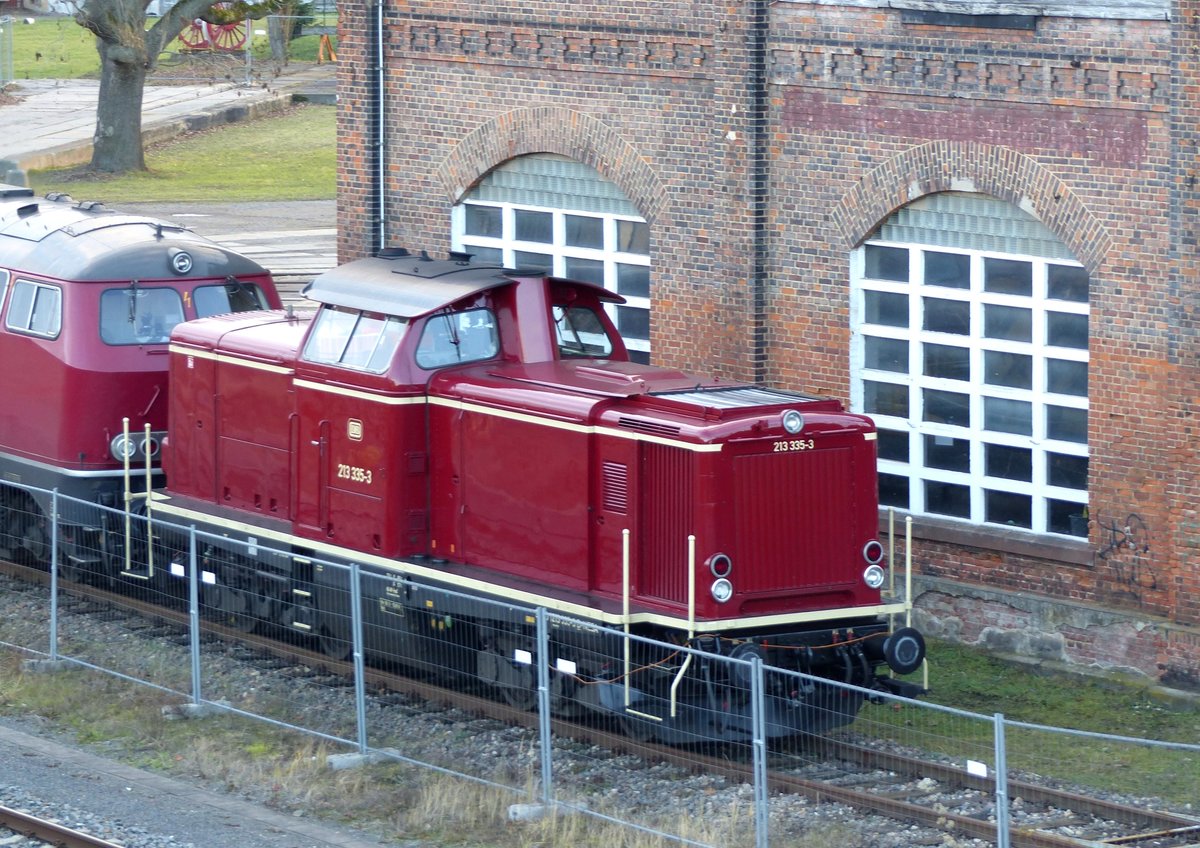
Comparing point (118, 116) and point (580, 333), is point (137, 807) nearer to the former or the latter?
point (580, 333)

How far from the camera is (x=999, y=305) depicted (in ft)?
50.8

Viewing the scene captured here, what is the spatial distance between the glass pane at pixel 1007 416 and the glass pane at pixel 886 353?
36.8 inches

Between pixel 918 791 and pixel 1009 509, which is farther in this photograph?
pixel 1009 509

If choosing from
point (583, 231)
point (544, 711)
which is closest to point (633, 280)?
point (583, 231)

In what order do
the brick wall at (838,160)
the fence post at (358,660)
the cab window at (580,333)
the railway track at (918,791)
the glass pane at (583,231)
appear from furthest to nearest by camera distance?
1. the glass pane at (583,231)
2. the brick wall at (838,160)
3. the cab window at (580,333)
4. the fence post at (358,660)
5. the railway track at (918,791)

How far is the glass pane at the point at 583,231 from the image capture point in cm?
1859

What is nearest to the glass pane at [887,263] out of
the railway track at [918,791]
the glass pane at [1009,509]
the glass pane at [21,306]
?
the glass pane at [1009,509]

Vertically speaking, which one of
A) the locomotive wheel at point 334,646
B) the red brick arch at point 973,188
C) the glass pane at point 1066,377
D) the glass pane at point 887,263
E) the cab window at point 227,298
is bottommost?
the locomotive wheel at point 334,646

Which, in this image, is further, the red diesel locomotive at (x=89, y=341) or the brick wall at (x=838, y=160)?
the red diesel locomotive at (x=89, y=341)

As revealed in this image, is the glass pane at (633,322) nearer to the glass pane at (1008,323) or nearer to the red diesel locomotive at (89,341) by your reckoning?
the red diesel locomotive at (89,341)

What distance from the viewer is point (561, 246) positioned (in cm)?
1891

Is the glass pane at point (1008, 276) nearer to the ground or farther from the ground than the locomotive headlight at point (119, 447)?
farther from the ground

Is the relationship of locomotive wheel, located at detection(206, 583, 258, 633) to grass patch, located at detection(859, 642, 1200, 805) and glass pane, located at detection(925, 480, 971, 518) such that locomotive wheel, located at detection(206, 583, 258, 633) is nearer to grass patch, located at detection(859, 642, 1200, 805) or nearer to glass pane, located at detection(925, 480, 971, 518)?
grass patch, located at detection(859, 642, 1200, 805)

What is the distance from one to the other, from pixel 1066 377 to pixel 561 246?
19.0ft
